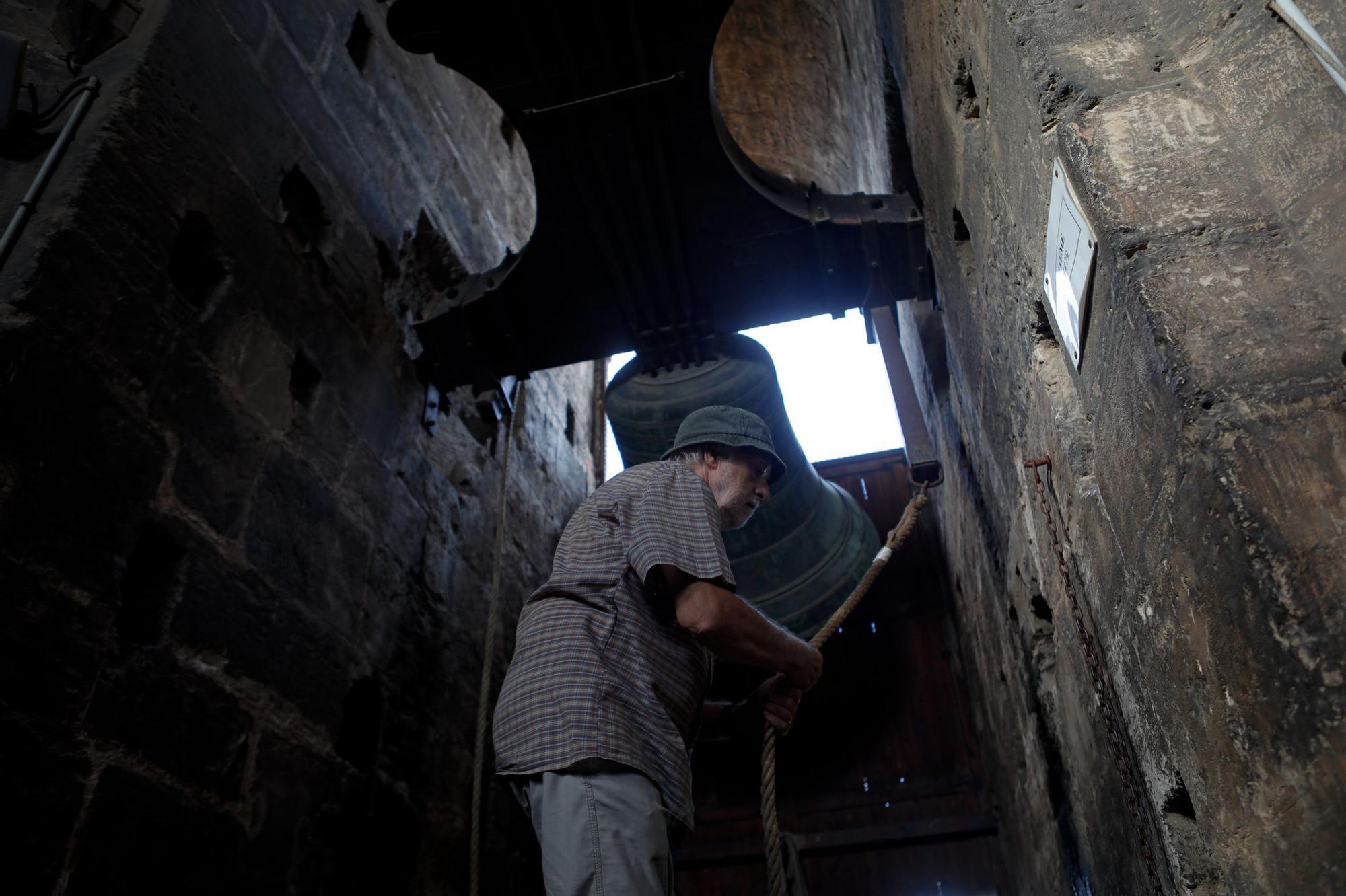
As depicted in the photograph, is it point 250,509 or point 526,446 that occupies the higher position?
point 526,446

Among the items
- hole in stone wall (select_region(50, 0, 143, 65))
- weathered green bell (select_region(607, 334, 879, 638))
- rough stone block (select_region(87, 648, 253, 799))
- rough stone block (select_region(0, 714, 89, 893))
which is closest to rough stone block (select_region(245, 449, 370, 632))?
rough stone block (select_region(87, 648, 253, 799))

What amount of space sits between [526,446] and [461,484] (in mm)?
812

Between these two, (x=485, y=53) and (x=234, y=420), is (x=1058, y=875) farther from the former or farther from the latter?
(x=485, y=53)

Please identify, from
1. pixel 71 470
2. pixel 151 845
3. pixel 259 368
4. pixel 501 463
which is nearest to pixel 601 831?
pixel 151 845

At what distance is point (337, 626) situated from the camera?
2520 millimetres

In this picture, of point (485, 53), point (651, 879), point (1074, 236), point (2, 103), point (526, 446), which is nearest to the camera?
point (1074, 236)

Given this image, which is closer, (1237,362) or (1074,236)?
(1237,362)

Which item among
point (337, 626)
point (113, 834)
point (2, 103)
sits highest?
point (2, 103)

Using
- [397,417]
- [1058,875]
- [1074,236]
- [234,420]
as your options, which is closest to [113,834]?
[234,420]

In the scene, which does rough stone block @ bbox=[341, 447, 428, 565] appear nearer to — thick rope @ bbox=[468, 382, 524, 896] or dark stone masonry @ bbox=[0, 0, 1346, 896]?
dark stone masonry @ bbox=[0, 0, 1346, 896]

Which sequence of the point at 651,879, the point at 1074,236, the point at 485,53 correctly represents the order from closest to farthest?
the point at 1074,236 < the point at 651,879 < the point at 485,53

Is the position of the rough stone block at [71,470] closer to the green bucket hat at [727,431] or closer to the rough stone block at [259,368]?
the rough stone block at [259,368]

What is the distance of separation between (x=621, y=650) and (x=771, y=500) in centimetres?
199

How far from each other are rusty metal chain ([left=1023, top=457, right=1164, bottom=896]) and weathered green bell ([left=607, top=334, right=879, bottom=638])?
187 centimetres
